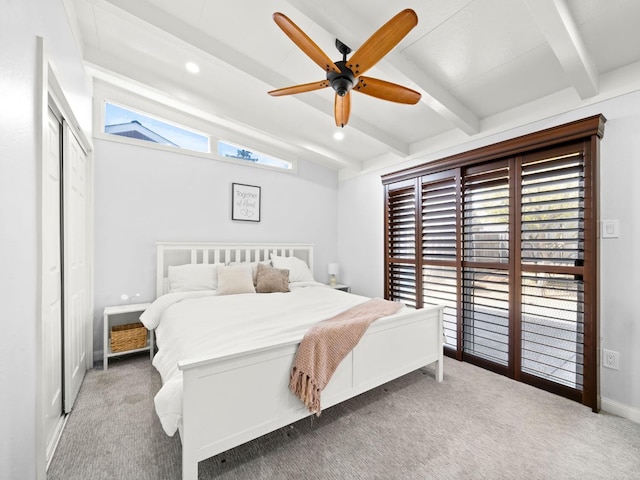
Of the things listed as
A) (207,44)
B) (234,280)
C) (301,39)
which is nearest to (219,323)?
(234,280)

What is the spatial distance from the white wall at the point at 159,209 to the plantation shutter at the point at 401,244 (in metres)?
1.48

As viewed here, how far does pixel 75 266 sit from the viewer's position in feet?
7.73

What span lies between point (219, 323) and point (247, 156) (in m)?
2.79

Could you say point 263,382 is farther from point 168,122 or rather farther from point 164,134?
point 168,122

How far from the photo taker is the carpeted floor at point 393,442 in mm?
1587

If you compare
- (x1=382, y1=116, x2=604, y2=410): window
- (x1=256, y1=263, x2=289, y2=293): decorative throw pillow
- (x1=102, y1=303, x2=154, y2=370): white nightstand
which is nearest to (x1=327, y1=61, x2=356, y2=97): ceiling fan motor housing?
(x1=382, y1=116, x2=604, y2=410): window

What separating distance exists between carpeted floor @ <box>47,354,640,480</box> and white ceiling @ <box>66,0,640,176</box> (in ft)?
8.14

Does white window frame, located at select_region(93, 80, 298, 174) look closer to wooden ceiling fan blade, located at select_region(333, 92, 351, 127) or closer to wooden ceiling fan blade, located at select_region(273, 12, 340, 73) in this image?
wooden ceiling fan blade, located at select_region(333, 92, 351, 127)

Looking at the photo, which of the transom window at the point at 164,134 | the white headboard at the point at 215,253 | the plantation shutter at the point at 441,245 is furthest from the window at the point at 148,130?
the plantation shutter at the point at 441,245

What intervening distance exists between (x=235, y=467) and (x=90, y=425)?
115 cm

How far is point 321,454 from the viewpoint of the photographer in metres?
1.71

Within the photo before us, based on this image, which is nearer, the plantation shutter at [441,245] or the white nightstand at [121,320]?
the white nightstand at [121,320]

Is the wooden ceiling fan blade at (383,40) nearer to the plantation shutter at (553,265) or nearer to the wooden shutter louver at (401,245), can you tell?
the plantation shutter at (553,265)

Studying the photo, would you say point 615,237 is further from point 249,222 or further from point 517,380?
point 249,222
